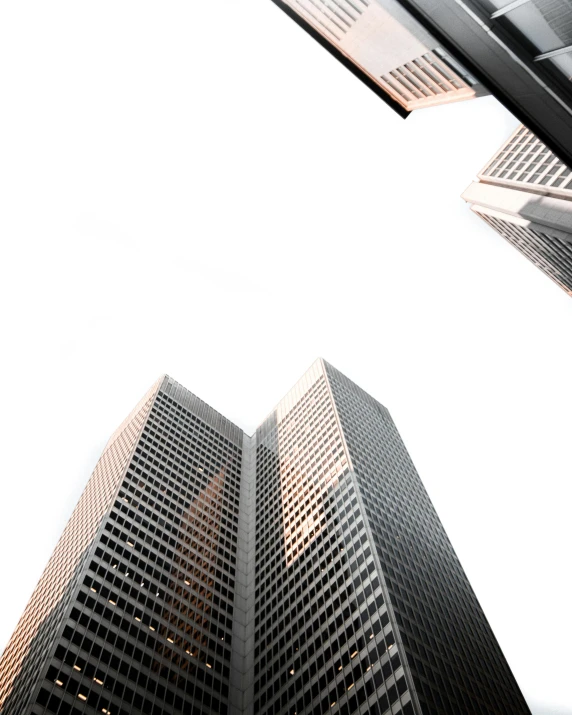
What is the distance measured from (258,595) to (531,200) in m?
89.6

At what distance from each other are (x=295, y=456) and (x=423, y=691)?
70.4 metres

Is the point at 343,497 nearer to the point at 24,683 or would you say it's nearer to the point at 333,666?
the point at 333,666

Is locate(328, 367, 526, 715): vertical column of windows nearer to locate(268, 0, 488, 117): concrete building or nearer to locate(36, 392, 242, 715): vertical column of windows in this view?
locate(36, 392, 242, 715): vertical column of windows

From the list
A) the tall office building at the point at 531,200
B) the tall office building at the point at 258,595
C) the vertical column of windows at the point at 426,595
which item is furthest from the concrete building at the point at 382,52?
the vertical column of windows at the point at 426,595

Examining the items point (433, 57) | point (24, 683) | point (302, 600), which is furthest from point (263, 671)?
point (433, 57)

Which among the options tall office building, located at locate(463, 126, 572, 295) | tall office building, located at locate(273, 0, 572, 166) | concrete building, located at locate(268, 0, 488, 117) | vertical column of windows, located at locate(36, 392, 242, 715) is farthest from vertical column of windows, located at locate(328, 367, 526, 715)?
concrete building, located at locate(268, 0, 488, 117)

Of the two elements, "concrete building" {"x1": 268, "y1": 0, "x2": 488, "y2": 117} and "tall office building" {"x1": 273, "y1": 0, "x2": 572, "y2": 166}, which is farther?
"concrete building" {"x1": 268, "y1": 0, "x2": 488, "y2": 117}

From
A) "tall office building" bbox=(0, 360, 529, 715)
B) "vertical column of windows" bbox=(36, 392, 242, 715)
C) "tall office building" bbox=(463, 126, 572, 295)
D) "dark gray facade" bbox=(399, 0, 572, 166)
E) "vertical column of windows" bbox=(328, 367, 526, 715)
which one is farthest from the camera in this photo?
"tall office building" bbox=(463, 126, 572, 295)

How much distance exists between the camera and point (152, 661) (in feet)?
251

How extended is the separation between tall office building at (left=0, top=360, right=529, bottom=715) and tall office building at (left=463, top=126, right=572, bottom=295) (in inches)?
2262

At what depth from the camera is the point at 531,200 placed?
8325cm

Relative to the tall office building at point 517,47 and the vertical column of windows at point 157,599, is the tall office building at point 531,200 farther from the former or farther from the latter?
the vertical column of windows at point 157,599

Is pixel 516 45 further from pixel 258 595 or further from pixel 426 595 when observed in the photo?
pixel 258 595

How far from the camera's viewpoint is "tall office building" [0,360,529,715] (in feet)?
230
